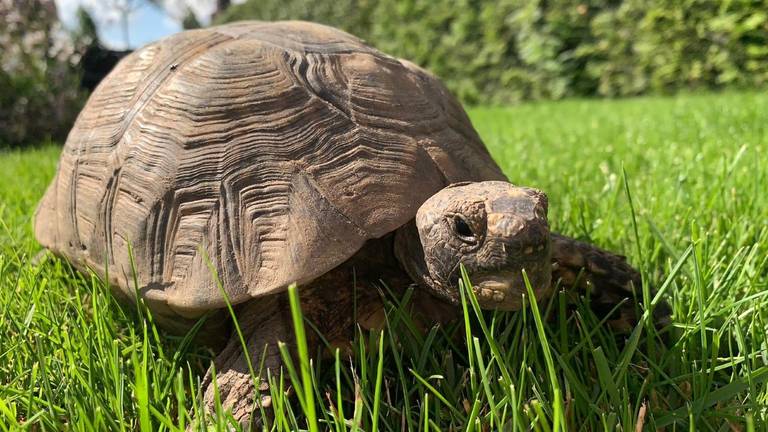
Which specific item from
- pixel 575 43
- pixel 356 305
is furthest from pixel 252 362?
pixel 575 43

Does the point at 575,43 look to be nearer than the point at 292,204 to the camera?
No

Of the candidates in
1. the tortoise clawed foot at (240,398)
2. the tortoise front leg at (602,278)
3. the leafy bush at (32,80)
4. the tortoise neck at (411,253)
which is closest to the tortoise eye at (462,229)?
the tortoise neck at (411,253)

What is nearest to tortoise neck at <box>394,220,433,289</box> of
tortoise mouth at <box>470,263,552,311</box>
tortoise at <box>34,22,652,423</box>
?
tortoise at <box>34,22,652,423</box>

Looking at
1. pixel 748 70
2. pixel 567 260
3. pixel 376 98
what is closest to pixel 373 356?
pixel 567 260

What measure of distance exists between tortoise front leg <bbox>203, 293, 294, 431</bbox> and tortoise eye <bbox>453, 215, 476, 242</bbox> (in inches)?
18.3

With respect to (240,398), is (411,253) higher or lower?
higher

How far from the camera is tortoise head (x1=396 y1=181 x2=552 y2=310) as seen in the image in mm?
1131

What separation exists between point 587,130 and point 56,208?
4.44 metres

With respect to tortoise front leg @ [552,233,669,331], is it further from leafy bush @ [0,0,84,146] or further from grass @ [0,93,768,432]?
leafy bush @ [0,0,84,146]

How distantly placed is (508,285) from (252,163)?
2.24 ft

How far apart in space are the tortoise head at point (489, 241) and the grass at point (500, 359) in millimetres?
90

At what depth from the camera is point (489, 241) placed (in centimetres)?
115

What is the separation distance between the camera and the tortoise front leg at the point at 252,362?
123cm

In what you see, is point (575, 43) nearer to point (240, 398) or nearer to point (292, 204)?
point (292, 204)
